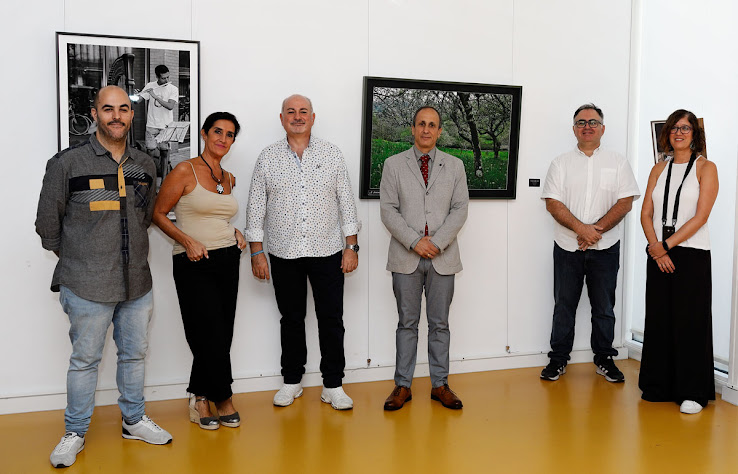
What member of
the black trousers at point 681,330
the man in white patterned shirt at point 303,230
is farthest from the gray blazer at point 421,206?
the black trousers at point 681,330

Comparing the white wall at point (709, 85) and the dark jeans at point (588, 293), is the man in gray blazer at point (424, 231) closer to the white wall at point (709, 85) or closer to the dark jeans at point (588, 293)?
the dark jeans at point (588, 293)

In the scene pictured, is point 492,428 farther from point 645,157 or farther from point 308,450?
point 645,157

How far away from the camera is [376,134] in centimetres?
466

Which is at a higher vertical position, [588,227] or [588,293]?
[588,227]

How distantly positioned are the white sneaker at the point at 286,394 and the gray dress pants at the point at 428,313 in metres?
0.72

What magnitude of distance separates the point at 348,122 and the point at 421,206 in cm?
98

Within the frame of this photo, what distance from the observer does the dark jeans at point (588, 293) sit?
4.78 meters

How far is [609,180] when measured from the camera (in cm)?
475

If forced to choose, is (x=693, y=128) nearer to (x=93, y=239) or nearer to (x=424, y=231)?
(x=424, y=231)

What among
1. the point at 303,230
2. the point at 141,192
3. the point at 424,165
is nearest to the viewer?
the point at 141,192

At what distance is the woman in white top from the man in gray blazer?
1.37 m

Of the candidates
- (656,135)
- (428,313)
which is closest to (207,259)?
(428,313)

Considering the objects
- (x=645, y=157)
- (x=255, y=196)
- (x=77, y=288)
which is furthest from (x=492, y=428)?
(x=645, y=157)

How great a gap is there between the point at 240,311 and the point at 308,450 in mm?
1352
